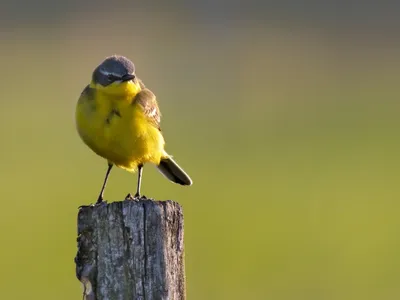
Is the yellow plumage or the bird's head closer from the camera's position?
the yellow plumage

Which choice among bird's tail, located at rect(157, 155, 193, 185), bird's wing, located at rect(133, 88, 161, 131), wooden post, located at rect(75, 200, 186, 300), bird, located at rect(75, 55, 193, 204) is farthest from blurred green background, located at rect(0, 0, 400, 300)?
wooden post, located at rect(75, 200, 186, 300)

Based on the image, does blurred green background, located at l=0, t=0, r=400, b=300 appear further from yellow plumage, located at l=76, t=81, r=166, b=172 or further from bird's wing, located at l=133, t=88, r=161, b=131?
yellow plumage, located at l=76, t=81, r=166, b=172

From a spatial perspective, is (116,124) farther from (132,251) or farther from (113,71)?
(132,251)

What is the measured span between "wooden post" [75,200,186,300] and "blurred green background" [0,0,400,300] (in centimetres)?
748

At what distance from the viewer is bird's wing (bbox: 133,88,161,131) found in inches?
323

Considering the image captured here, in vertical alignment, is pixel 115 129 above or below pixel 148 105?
below

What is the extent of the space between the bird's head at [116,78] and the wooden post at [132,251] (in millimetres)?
2369

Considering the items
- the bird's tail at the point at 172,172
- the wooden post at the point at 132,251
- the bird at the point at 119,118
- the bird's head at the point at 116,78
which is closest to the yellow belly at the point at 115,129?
the bird at the point at 119,118

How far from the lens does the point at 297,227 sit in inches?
656

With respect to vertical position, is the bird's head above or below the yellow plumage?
above

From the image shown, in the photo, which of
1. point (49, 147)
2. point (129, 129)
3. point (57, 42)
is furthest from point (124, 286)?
point (57, 42)

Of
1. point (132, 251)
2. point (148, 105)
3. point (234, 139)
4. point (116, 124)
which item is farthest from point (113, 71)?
point (234, 139)

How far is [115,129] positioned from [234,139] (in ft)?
43.3

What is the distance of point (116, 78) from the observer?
8.16 meters
